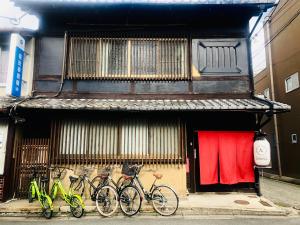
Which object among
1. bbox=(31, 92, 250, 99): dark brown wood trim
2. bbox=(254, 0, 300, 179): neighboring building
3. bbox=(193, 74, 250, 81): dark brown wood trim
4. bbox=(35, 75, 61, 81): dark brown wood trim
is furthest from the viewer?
bbox=(254, 0, 300, 179): neighboring building

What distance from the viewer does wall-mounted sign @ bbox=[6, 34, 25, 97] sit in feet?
35.0

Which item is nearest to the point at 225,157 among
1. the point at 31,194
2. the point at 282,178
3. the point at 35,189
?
the point at 35,189

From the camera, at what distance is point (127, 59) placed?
12359 millimetres

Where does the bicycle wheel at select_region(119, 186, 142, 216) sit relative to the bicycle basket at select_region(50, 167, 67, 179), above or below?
below

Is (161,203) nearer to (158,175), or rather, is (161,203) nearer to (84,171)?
(158,175)

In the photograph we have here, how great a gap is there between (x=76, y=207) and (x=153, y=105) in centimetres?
469

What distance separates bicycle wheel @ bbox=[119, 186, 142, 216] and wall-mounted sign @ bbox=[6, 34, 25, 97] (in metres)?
5.99

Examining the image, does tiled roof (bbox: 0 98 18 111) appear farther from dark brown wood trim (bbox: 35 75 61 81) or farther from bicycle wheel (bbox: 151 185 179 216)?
bicycle wheel (bbox: 151 185 179 216)

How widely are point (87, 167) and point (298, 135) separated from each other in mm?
14118

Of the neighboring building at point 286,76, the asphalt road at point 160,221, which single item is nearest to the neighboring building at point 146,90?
the asphalt road at point 160,221

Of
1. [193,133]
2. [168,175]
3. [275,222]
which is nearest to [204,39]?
[193,133]

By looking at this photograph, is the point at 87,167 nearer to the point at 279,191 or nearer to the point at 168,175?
the point at 168,175

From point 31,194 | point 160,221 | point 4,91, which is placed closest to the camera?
point 160,221

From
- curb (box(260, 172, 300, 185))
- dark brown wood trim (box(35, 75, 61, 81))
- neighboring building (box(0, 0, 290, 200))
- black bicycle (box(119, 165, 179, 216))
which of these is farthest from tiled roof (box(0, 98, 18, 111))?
curb (box(260, 172, 300, 185))
